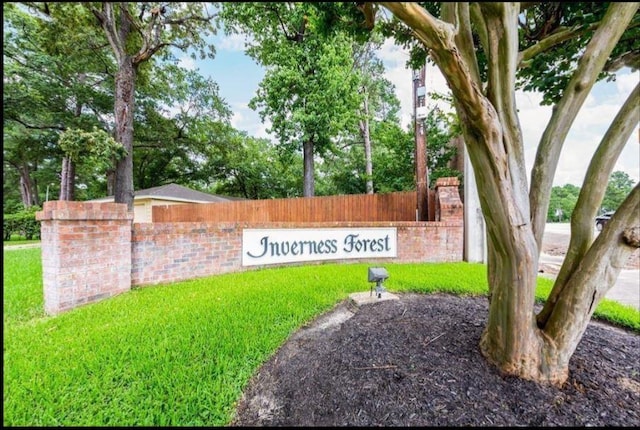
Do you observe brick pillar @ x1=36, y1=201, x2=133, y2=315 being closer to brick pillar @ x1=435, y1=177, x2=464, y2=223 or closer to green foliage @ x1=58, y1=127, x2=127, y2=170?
green foliage @ x1=58, y1=127, x2=127, y2=170

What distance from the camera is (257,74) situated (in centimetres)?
1130

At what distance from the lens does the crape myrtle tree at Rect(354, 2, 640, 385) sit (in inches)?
66.3

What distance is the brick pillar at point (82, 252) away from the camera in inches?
120

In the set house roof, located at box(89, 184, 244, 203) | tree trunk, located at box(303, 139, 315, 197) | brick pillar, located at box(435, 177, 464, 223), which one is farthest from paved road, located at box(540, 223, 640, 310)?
house roof, located at box(89, 184, 244, 203)

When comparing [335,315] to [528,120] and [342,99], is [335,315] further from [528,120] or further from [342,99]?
[342,99]

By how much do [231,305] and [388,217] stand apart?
5.45 m

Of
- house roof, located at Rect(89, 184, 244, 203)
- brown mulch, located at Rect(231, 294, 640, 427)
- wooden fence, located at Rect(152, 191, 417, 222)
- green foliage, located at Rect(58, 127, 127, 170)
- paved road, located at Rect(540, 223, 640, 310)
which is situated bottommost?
paved road, located at Rect(540, 223, 640, 310)

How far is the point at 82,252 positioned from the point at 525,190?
4601 millimetres

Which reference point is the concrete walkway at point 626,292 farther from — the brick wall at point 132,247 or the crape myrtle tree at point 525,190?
the brick wall at point 132,247

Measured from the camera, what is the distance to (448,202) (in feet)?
21.2

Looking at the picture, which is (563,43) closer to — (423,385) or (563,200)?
(423,385)

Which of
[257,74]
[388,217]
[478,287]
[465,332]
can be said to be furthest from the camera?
[257,74]

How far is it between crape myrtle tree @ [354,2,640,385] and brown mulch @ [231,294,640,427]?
20cm

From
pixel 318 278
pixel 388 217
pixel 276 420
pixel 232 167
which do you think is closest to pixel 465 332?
pixel 276 420
